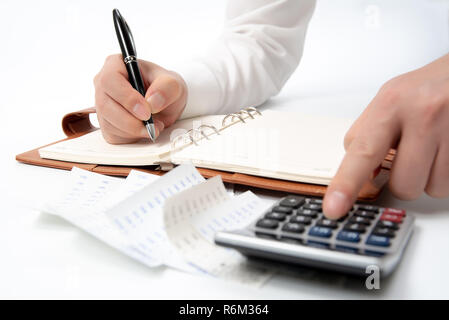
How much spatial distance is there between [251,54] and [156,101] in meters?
0.47

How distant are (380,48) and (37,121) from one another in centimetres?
107

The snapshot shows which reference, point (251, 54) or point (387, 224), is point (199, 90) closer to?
point (251, 54)

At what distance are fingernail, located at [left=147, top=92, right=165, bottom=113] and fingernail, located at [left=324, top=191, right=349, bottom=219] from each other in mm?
423

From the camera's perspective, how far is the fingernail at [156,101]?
0.83 m

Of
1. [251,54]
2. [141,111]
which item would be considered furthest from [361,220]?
[251,54]

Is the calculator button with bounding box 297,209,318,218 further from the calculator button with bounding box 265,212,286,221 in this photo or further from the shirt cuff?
the shirt cuff

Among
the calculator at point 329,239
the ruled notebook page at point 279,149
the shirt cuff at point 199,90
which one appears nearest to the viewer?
the calculator at point 329,239

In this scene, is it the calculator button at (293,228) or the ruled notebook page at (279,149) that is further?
the ruled notebook page at (279,149)

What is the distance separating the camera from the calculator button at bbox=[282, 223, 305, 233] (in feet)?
1.52

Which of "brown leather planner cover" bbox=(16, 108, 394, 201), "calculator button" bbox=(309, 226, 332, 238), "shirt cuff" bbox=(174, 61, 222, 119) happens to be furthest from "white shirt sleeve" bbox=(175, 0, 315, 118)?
"calculator button" bbox=(309, 226, 332, 238)

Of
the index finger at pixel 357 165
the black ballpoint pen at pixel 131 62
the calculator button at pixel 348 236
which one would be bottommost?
the calculator button at pixel 348 236

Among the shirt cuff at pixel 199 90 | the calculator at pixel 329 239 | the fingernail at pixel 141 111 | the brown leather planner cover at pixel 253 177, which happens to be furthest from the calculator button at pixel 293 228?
the shirt cuff at pixel 199 90

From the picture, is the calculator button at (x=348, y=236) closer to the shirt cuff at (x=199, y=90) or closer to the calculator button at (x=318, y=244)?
the calculator button at (x=318, y=244)
